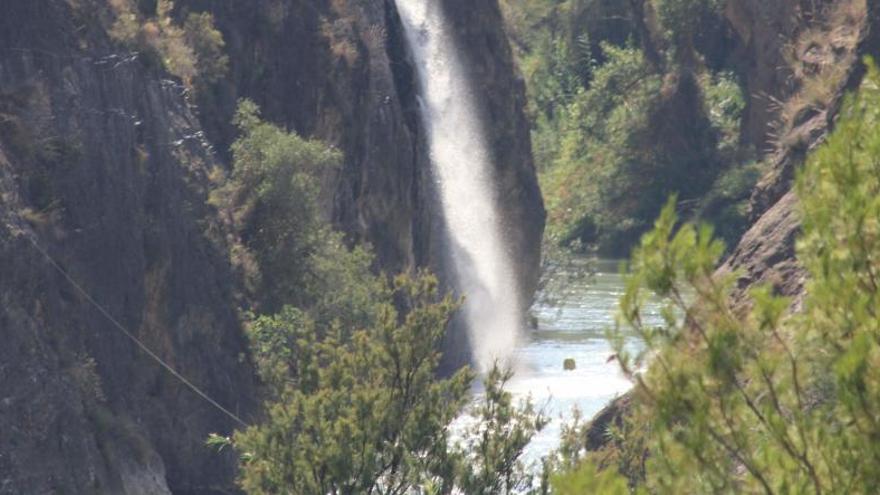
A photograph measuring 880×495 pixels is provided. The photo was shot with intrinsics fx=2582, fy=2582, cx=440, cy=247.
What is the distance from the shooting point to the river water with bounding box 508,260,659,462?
50906 mm

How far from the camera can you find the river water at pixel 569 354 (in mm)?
50906

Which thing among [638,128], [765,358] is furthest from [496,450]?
[638,128]

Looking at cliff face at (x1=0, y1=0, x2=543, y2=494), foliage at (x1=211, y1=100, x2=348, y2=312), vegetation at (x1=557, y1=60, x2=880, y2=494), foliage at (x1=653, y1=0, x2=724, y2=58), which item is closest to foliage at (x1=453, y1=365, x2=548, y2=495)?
cliff face at (x1=0, y1=0, x2=543, y2=494)

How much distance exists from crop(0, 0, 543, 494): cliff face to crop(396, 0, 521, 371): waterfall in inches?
456

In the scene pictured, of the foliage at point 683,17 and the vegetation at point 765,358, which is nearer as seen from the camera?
the vegetation at point 765,358

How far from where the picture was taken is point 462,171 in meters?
60.2

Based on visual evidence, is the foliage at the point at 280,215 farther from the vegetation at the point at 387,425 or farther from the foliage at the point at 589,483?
the foliage at the point at 589,483

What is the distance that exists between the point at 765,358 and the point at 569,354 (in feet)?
154

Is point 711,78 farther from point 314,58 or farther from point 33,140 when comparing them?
point 33,140

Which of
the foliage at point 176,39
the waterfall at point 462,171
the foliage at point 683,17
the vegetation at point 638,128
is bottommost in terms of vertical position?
the vegetation at point 638,128

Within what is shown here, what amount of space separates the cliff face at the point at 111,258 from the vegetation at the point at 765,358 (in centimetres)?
1659

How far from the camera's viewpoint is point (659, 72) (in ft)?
317

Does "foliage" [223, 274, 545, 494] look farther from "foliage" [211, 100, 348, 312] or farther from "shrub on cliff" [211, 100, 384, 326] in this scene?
"foliage" [211, 100, 348, 312]

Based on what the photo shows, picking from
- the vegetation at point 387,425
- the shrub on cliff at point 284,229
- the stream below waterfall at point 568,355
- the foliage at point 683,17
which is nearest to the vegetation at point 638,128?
the foliage at point 683,17
